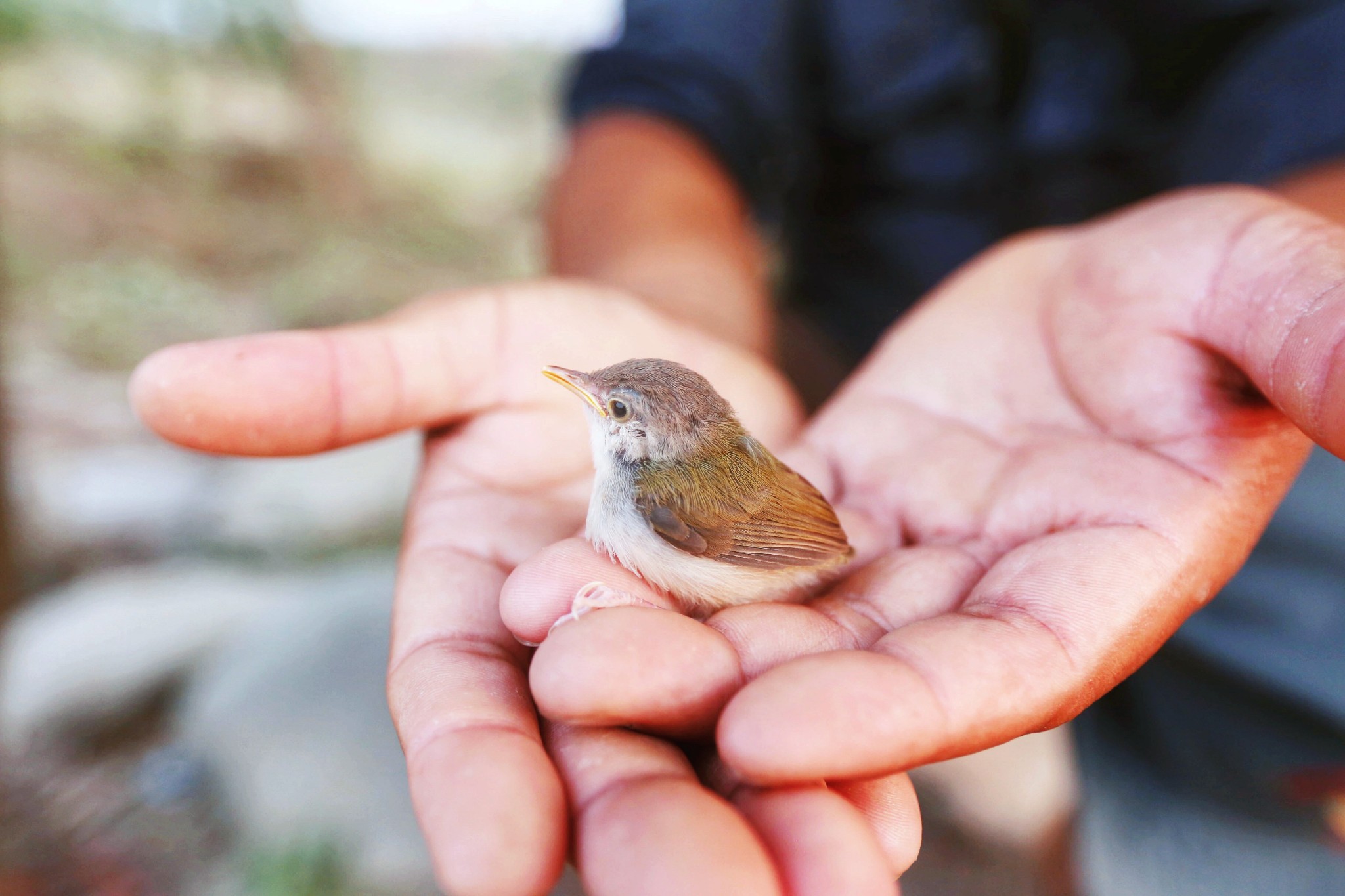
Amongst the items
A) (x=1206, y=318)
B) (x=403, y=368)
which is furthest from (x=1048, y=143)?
(x=403, y=368)

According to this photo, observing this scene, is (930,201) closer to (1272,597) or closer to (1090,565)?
(1272,597)

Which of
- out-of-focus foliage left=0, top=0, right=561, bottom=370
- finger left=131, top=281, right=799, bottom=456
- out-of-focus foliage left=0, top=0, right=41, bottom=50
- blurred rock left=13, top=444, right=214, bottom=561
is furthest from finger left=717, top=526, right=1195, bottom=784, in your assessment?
out-of-focus foliage left=0, top=0, right=41, bottom=50

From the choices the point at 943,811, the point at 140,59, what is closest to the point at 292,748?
the point at 943,811

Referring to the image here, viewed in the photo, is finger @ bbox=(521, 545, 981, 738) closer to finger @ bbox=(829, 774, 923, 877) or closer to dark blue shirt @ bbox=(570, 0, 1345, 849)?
finger @ bbox=(829, 774, 923, 877)

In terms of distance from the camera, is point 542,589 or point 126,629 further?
point 126,629

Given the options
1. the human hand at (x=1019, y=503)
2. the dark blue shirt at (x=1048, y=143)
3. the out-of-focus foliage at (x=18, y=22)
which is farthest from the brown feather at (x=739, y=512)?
the out-of-focus foliage at (x=18, y=22)

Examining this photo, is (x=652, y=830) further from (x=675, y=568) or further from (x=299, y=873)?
(x=299, y=873)
